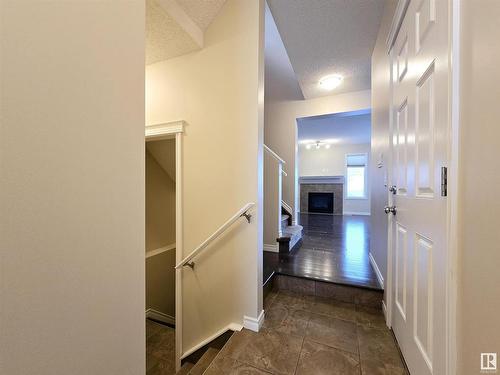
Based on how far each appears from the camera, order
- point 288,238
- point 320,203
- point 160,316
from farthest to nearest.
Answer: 1. point 320,203
2. point 160,316
3. point 288,238

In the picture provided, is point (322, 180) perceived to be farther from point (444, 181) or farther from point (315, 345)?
point (444, 181)

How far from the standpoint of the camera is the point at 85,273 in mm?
585

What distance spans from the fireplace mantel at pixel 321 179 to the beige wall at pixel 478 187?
22.4 feet

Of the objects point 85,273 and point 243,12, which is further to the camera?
point 243,12

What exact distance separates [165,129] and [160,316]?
297 cm

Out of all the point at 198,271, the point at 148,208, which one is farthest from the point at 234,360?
the point at 148,208

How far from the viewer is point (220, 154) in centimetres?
176

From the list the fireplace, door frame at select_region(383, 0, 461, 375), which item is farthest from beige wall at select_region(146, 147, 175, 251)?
the fireplace

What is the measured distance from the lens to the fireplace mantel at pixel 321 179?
700 cm

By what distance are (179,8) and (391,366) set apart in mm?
3036

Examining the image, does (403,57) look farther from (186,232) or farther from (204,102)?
(186,232)

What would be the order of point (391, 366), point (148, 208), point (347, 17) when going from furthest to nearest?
1. point (148, 208)
2. point (347, 17)
3. point (391, 366)

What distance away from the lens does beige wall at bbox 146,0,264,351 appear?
1.59 metres

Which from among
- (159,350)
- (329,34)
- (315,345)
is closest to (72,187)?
(315,345)
